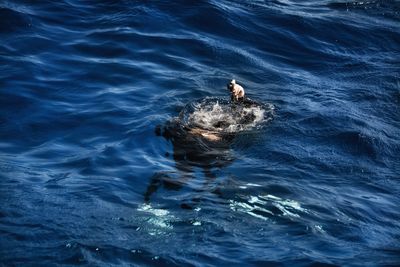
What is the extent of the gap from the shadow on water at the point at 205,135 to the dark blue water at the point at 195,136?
46 millimetres

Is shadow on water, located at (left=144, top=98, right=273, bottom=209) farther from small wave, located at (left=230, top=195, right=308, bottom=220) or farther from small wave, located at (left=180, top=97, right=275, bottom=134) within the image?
small wave, located at (left=230, top=195, right=308, bottom=220)

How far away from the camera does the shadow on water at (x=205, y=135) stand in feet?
39.1

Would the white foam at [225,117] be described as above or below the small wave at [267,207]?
above

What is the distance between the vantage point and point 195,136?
1320 centimetres

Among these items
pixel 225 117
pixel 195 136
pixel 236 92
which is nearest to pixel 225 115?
pixel 225 117

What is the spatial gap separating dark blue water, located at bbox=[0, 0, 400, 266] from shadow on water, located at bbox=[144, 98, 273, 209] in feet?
0.15

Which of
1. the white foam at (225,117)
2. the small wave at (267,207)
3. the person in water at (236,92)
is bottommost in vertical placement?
the small wave at (267,207)

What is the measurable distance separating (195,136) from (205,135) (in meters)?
0.23

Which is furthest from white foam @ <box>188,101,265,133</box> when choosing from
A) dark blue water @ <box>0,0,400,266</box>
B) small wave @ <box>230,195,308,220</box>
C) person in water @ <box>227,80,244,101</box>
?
small wave @ <box>230,195,308,220</box>

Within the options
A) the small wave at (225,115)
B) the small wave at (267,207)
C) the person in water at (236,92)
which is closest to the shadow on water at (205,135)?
the small wave at (225,115)

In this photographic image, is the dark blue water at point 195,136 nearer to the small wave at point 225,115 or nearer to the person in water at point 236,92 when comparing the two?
the small wave at point 225,115

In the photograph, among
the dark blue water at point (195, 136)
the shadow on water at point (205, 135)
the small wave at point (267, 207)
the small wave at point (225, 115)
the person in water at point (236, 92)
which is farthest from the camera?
the person in water at point (236, 92)

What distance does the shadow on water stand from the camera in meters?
11.9

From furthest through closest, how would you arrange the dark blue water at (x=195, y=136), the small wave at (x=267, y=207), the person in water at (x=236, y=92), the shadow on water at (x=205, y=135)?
the person in water at (x=236, y=92) < the shadow on water at (x=205, y=135) < the small wave at (x=267, y=207) < the dark blue water at (x=195, y=136)
